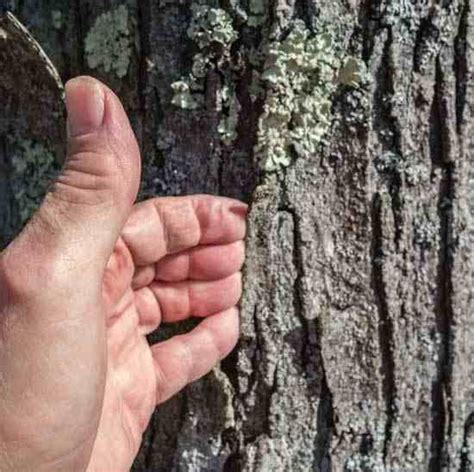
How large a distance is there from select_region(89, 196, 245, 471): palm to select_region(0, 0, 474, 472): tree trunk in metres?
0.04

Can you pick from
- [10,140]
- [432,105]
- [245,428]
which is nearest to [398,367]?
[245,428]

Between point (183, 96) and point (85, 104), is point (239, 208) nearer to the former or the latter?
point (183, 96)

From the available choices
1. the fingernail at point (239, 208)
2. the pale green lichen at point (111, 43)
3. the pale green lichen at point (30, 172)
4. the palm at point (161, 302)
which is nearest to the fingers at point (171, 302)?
the palm at point (161, 302)

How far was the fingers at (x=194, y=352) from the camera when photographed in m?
1.93

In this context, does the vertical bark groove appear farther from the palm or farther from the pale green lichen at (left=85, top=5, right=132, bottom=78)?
the pale green lichen at (left=85, top=5, right=132, bottom=78)

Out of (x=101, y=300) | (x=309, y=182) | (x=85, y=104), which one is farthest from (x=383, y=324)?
(x=85, y=104)

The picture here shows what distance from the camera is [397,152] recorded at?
1.85 meters

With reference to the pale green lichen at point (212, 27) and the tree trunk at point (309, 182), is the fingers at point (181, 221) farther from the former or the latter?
the pale green lichen at point (212, 27)

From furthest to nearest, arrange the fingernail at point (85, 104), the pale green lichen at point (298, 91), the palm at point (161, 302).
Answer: the palm at point (161, 302) < the pale green lichen at point (298, 91) < the fingernail at point (85, 104)

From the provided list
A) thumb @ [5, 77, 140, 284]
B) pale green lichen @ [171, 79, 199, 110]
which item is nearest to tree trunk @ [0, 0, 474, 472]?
pale green lichen @ [171, 79, 199, 110]

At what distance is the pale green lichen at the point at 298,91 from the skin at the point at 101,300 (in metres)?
0.13

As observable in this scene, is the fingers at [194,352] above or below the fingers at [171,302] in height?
below

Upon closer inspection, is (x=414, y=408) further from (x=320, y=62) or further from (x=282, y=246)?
(x=320, y=62)

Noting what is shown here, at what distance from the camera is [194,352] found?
6.39ft
